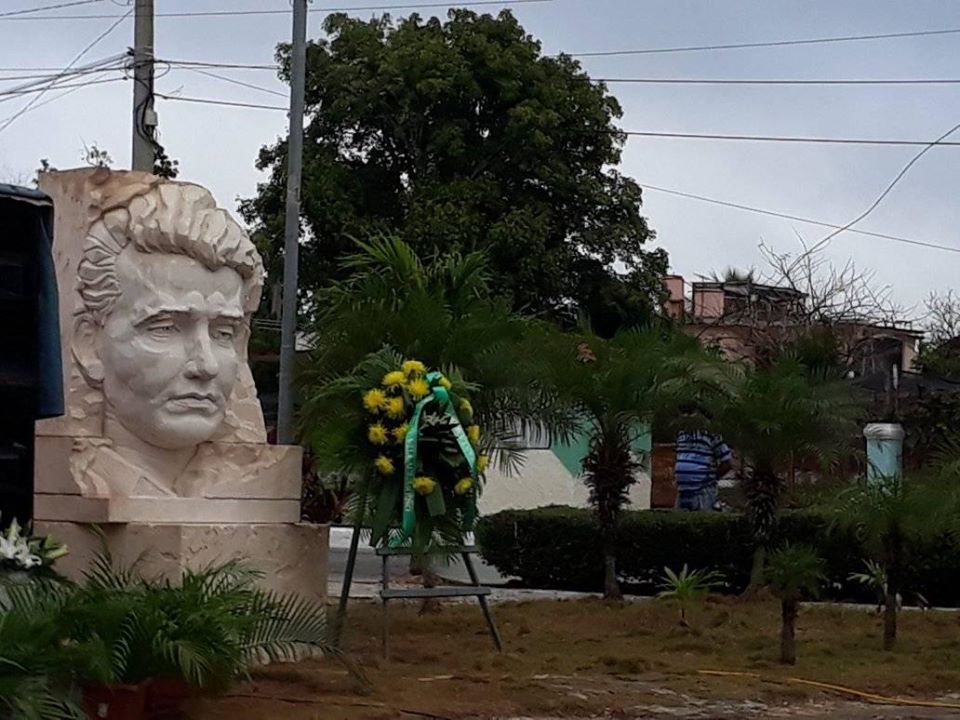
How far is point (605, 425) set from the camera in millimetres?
15562

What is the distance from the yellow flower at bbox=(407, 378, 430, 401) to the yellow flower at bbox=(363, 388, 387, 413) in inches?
7.2

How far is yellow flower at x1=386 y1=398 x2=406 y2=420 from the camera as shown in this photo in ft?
36.3

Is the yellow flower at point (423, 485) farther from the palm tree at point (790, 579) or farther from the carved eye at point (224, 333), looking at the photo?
the palm tree at point (790, 579)

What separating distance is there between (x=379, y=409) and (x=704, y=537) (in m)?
7.53

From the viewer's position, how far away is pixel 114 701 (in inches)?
295

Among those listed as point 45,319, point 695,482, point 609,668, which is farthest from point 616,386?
point 695,482

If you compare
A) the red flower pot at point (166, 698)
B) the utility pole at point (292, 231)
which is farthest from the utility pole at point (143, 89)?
the red flower pot at point (166, 698)

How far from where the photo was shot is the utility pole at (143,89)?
1694cm

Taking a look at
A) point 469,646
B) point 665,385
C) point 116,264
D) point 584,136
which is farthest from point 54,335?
point 584,136

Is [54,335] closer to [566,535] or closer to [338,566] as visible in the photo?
[566,535]

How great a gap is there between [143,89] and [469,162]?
394 inches

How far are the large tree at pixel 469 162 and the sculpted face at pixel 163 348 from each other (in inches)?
576

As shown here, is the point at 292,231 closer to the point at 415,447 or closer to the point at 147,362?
the point at 415,447

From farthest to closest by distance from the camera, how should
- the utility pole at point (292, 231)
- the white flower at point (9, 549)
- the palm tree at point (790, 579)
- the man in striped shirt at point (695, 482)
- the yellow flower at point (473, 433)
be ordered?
→ the man in striped shirt at point (695, 482) → the utility pole at point (292, 231) → the palm tree at point (790, 579) → the yellow flower at point (473, 433) → the white flower at point (9, 549)
